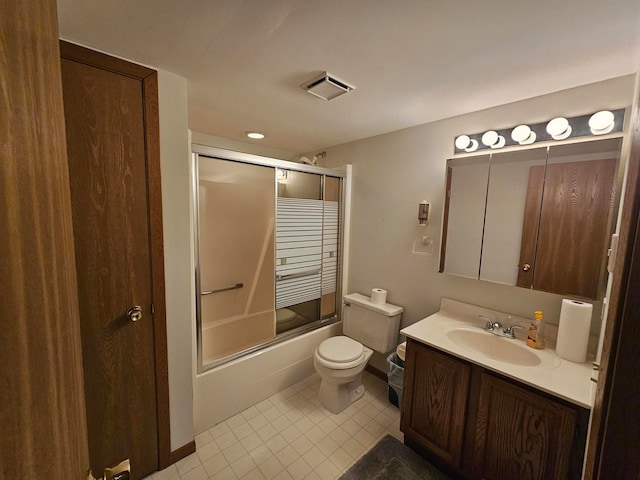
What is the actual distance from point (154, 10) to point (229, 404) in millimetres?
2298

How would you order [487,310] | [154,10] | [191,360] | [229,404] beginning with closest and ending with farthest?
[154,10]
[191,360]
[487,310]
[229,404]

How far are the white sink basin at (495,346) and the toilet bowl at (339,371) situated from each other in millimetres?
752

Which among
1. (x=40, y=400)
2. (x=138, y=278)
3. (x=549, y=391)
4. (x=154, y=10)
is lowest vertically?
(x=549, y=391)

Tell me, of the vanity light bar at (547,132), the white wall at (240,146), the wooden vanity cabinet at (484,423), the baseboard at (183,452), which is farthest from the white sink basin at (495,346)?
the white wall at (240,146)

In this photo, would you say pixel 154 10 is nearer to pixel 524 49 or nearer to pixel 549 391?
pixel 524 49

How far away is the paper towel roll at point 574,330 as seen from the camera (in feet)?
4.36

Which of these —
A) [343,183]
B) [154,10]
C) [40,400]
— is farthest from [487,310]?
[154,10]

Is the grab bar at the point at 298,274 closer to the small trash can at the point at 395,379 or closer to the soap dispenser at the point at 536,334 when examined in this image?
the small trash can at the point at 395,379

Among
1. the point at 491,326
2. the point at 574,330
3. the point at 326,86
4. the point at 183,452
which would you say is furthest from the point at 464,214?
the point at 183,452

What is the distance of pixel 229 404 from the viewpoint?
1.94m

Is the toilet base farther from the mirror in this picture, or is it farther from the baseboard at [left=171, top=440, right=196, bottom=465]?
the mirror

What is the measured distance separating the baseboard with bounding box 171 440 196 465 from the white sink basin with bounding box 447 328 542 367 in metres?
1.78

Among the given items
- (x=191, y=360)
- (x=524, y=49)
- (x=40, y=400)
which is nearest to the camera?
(x=40, y=400)

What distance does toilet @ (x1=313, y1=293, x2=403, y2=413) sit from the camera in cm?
199
